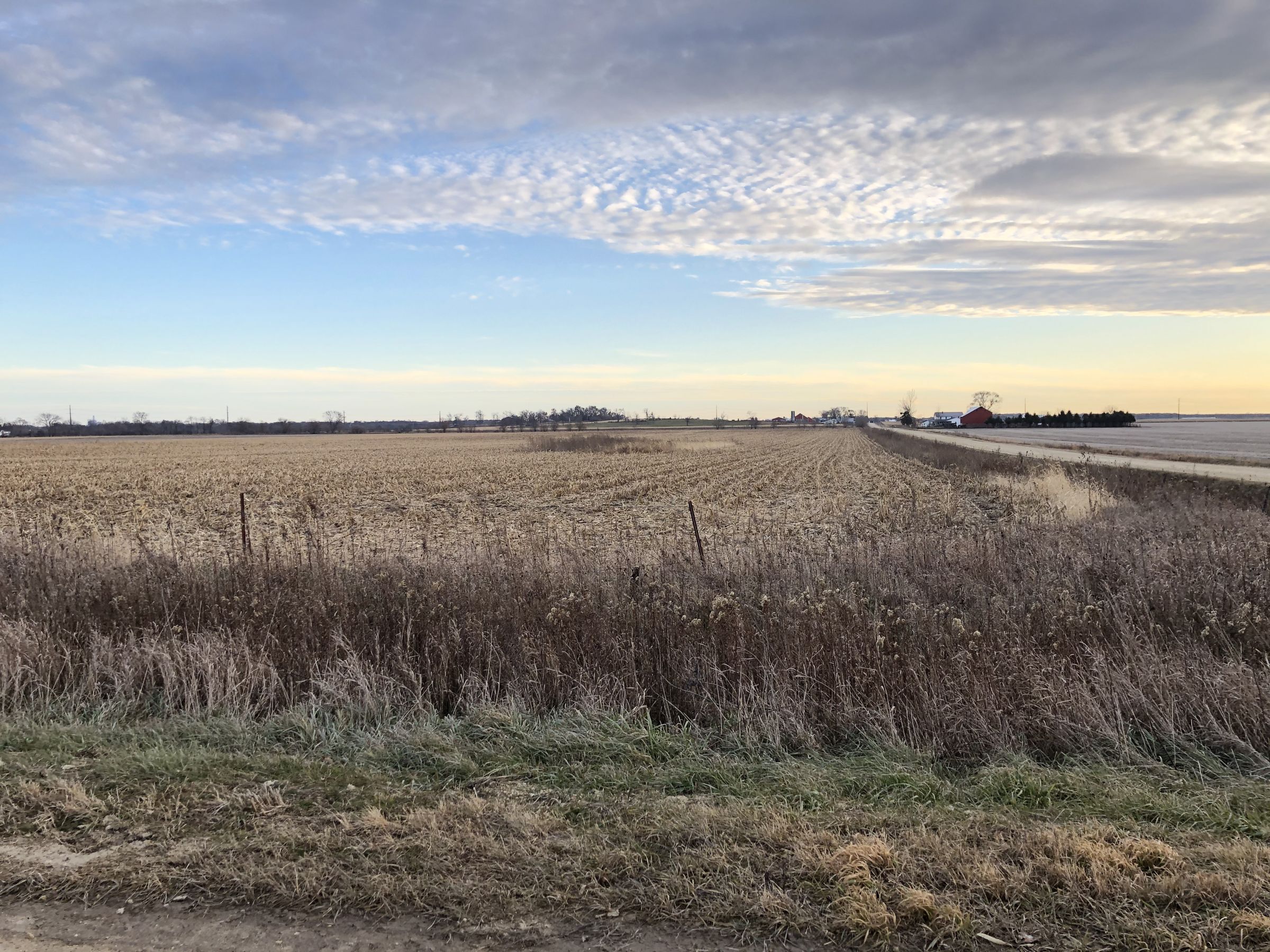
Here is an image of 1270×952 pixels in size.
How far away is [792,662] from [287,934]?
15.1 ft

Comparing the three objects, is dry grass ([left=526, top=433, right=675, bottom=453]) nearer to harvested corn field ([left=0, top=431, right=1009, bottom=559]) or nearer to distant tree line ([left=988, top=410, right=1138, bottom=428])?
harvested corn field ([left=0, top=431, right=1009, bottom=559])

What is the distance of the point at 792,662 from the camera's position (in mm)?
7152

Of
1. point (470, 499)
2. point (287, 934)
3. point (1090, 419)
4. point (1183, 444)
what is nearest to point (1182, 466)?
point (470, 499)

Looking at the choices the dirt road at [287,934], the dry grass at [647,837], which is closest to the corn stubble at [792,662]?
the dry grass at [647,837]

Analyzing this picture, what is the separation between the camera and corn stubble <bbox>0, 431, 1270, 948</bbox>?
3.94 metres

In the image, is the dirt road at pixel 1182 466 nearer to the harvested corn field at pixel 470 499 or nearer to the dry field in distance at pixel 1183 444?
the dry field in distance at pixel 1183 444

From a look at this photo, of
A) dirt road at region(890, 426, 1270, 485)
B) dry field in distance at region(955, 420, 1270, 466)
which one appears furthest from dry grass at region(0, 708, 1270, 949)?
dry field in distance at region(955, 420, 1270, 466)

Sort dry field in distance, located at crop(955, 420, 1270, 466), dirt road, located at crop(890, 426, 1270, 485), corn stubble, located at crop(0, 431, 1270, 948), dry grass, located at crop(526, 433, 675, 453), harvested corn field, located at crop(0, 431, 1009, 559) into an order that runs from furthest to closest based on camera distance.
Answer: dry grass, located at crop(526, 433, 675, 453) < dry field in distance, located at crop(955, 420, 1270, 466) < dirt road, located at crop(890, 426, 1270, 485) < harvested corn field, located at crop(0, 431, 1009, 559) < corn stubble, located at crop(0, 431, 1270, 948)

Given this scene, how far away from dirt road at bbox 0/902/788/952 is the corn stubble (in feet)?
0.54

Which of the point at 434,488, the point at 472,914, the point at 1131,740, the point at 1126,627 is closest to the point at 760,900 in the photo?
the point at 472,914

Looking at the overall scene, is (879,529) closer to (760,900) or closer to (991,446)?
(760,900)

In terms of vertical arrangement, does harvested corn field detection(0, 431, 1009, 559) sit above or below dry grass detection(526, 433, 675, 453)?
below

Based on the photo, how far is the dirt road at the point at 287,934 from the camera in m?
3.54

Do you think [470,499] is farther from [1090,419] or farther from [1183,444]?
[1090,419]
